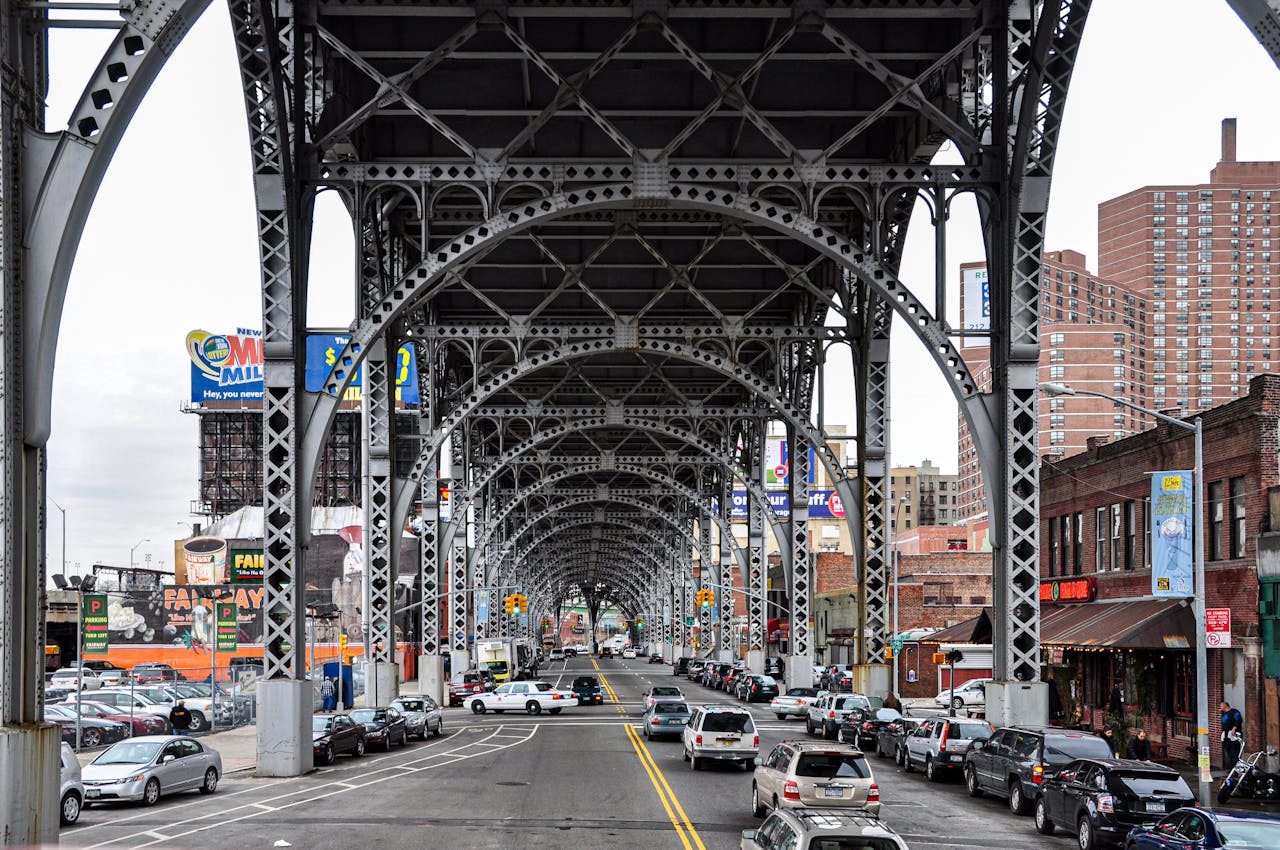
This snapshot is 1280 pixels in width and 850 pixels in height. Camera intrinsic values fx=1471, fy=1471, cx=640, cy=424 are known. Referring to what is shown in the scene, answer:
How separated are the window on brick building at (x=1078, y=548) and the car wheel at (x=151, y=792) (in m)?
29.3

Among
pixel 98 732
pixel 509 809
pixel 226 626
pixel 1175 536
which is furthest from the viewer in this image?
pixel 226 626

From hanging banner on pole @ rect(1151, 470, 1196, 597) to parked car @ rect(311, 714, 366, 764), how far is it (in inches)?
713

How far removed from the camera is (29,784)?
13.0 m

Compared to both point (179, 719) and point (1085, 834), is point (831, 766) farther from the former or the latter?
point (179, 719)

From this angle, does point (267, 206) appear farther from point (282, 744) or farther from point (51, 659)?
point (51, 659)

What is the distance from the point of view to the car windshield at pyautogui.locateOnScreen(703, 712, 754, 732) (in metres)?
32.8

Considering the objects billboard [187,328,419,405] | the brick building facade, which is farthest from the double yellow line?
billboard [187,328,419,405]

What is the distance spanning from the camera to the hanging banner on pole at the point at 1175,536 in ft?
86.3

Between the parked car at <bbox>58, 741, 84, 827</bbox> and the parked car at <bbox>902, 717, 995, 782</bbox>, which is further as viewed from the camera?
the parked car at <bbox>902, 717, 995, 782</bbox>

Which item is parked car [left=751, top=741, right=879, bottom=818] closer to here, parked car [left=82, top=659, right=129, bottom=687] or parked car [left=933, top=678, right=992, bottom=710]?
parked car [left=933, top=678, right=992, bottom=710]

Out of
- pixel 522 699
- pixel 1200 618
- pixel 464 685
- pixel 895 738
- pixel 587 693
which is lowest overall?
pixel 587 693

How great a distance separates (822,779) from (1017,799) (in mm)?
5857

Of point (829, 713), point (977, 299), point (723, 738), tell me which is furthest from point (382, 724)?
point (977, 299)

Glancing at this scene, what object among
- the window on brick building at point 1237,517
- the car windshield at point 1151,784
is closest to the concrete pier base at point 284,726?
the car windshield at point 1151,784
